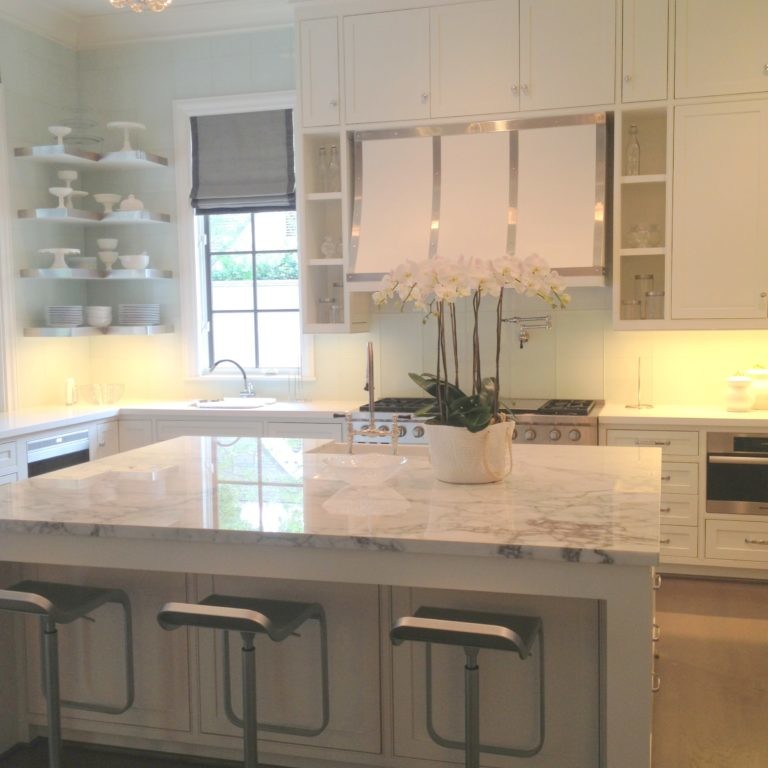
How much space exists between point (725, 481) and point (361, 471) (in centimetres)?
247

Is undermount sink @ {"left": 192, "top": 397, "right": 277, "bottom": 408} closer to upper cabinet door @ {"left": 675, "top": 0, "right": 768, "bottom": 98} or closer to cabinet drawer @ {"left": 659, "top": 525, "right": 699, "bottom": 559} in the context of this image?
cabinet drawer @ {"left": 659, "top": 525, "right": 699, "bottom": 559}

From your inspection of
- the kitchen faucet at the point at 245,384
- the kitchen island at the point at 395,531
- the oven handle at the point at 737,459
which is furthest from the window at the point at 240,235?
the kitchen island at the point at 395,531

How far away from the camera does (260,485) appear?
277 centimetres

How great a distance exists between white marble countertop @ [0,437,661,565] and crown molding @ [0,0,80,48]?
3.31 m

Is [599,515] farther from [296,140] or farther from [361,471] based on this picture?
[296,140]

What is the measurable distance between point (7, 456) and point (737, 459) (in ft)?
11.7

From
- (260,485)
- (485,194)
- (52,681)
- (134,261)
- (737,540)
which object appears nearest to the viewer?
(52,681)

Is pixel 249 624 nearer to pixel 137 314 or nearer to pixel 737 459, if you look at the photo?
pixel 737 459

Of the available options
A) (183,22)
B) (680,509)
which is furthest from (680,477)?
(183,22)

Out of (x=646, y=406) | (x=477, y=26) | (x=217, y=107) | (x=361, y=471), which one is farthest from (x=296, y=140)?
(x=361, y=471)

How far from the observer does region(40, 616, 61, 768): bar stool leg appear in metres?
2.37


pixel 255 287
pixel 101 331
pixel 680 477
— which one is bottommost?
pixel 680 477

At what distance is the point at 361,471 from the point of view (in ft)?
9.08

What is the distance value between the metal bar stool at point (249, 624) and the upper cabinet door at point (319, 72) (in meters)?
3.22
